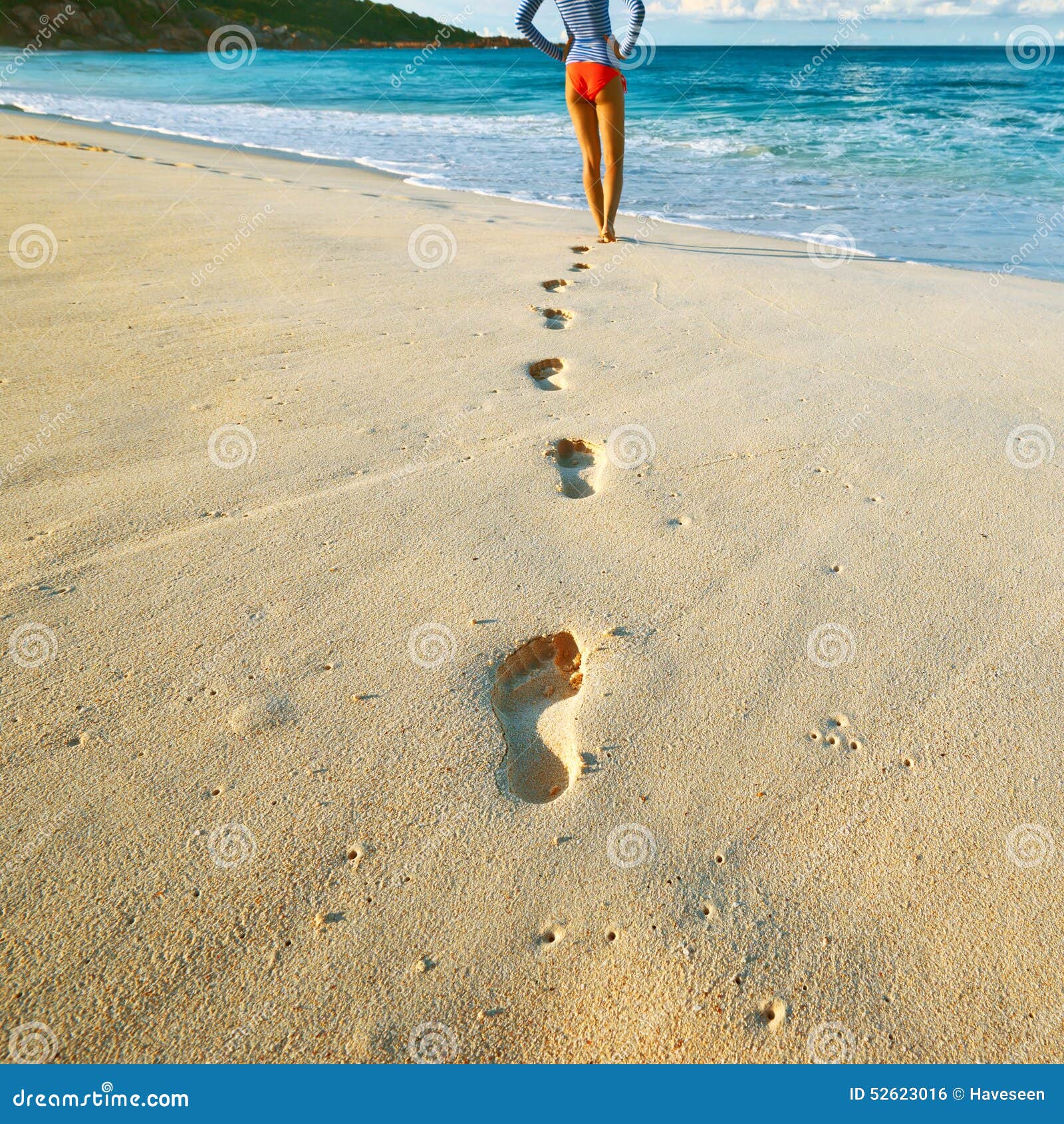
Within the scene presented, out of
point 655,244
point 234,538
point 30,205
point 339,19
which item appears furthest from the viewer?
point 339,19

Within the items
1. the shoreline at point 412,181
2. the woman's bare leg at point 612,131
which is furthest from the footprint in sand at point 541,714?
the shoreline at point 412,181

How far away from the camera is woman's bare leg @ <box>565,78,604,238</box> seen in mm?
4500

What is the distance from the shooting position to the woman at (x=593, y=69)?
4.27 m

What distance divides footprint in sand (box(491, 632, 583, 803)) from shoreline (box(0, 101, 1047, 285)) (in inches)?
183

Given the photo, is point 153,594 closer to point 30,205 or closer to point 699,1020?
point 699,1020

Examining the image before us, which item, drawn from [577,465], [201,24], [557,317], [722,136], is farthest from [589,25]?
[201,24]

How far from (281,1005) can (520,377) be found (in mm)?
2309

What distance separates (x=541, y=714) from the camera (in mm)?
1653

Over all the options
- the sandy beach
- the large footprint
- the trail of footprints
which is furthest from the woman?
the trail of footprints

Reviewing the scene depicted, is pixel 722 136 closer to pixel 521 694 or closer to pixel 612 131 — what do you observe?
pixel 612 131

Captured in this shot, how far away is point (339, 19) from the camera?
48.1 metres

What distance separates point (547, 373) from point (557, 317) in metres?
0.68
